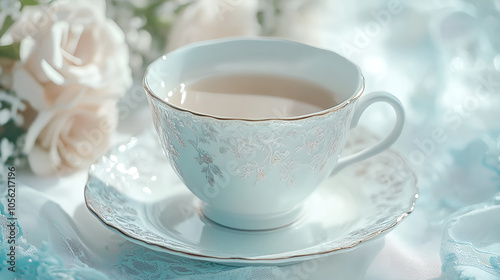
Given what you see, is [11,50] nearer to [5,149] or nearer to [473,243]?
[5,149]

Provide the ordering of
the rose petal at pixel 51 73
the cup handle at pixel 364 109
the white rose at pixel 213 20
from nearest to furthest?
1. the cup handle at pixel 364 109
2. the rose petal at pixel 51 73
3. the white rose at pixel 213 20

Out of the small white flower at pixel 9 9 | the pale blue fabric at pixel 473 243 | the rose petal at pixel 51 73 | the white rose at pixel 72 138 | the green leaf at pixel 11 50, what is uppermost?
the small white flower at pixel 9 9

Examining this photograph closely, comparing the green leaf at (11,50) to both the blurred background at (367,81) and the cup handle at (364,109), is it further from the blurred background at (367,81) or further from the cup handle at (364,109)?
the cup handle at (364,109)

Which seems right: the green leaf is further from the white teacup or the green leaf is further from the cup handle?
the cup handle

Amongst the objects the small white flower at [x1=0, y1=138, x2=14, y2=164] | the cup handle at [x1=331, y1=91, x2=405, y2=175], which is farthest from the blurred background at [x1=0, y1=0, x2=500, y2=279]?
the cup handle at [x1=331, y1=91, x2=405, y2=175]

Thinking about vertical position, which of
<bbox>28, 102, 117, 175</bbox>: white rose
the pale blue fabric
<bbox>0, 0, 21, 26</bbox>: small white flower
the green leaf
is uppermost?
<bbox>0, 0, 21, 26</bbox>: small white flower

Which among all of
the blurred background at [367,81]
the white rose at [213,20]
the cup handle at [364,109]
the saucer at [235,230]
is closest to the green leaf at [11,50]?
the blurred background at [367,81]
